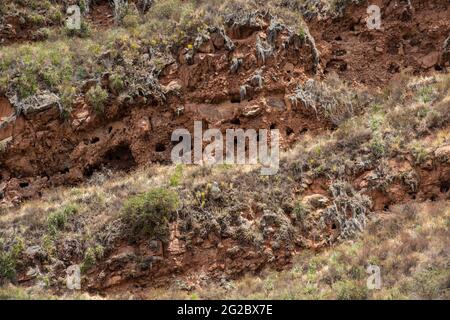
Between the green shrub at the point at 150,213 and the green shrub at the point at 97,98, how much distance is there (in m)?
4.59

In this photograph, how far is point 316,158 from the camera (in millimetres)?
16453

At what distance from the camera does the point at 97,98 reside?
18.0 metres

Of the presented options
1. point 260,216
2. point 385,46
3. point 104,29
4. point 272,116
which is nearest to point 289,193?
point 260,216

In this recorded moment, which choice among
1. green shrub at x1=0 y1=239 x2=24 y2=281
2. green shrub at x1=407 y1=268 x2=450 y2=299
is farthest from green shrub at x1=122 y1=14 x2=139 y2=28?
green shrub at x1=407 y1=268 x2=450 y2=299

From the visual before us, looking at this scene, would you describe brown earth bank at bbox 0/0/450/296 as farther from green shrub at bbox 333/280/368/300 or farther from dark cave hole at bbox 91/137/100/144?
green shrub at bbox 333/280/368/300

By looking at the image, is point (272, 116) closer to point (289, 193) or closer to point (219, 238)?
point (289, 193)

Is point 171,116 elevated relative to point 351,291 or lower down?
elevated

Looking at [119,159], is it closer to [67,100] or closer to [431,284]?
[67,100]

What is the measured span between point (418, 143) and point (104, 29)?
12.1m

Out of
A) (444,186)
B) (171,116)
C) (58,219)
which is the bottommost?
(58,219)

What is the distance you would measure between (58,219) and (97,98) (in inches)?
182

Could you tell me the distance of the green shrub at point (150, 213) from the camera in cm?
1413

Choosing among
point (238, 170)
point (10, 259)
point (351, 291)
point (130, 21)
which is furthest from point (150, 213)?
point (130, 21)

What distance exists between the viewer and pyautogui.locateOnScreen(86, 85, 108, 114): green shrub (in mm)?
17922
